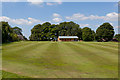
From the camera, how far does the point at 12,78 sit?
449 cm

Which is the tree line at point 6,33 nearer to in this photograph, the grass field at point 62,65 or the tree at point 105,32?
the grass field at point 62,65

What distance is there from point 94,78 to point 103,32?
69215 millimetres

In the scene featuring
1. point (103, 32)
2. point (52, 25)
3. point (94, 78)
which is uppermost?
point (52, 25)

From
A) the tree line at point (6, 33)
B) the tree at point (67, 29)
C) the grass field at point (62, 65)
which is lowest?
the grass field at point (62, 65)

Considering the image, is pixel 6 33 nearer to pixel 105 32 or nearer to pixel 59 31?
pixel 59 31

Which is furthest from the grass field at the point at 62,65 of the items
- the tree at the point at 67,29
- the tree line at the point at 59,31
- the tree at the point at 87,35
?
the tree at the point at 67,29

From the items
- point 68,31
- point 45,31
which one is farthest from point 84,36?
point 45,31

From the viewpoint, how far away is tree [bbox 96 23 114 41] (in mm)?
68875

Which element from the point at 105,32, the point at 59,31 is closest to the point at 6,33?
the point at 59,31

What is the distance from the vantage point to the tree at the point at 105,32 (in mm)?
68875

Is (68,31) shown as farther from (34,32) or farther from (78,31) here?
(34,32)

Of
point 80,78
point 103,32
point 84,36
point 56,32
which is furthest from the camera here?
point 56,32

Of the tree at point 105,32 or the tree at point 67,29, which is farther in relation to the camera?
the tree at point 67,29

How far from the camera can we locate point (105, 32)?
6850 centimetres
